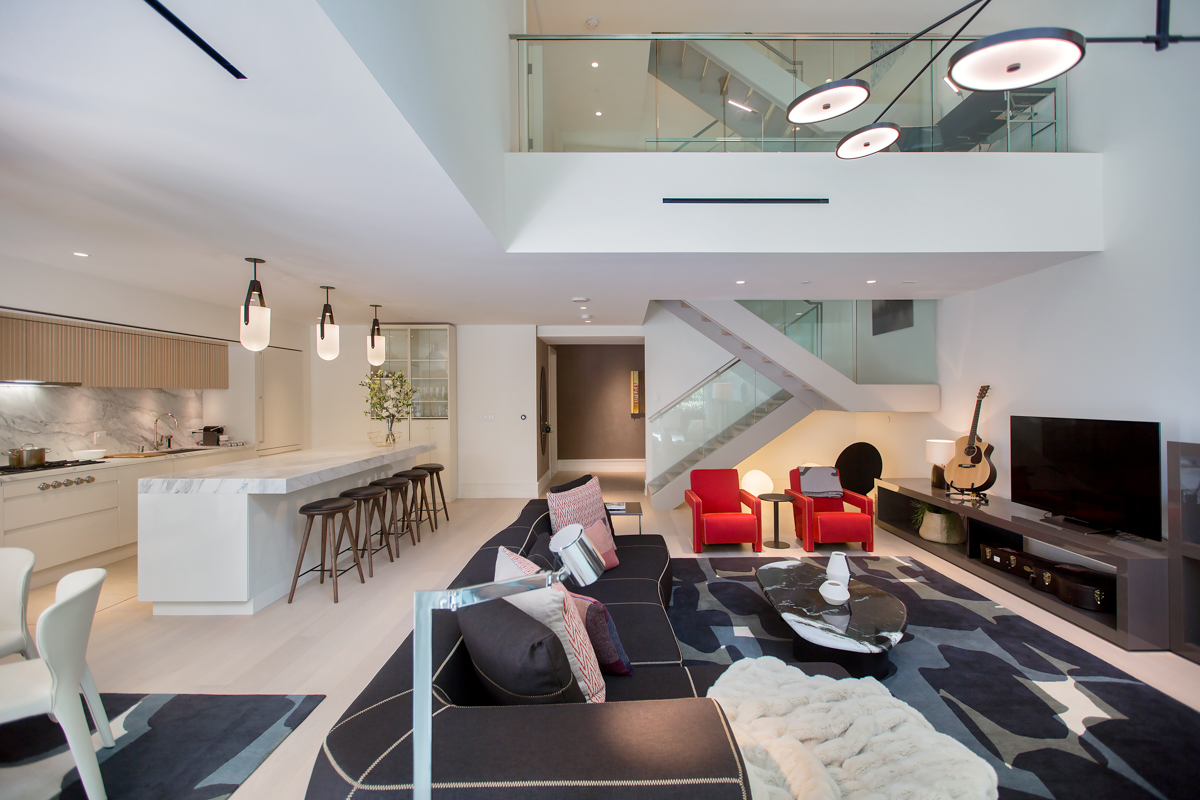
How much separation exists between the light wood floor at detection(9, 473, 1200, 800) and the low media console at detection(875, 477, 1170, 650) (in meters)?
0.08

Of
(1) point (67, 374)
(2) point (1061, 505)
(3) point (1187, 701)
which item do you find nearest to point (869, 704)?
(3) point (1187, 701)

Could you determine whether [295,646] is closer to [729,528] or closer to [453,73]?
[453,73]

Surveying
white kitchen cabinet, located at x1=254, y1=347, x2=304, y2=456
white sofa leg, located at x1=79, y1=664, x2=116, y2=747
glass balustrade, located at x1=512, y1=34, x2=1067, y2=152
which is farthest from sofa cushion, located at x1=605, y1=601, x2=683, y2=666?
white kitchen cabinet, located at x1=254, y1=347, x2=304, y2=456

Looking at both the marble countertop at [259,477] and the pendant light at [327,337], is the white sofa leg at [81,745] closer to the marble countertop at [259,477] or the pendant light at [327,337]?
the marble countertop at [259,477]

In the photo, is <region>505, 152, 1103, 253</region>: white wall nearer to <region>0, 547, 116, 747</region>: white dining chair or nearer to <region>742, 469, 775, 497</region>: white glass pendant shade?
<region>742, 469, 775, 497</region>: white glass pendant shade

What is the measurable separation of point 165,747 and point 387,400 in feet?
12.4

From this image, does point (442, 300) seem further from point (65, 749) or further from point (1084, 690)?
point (1084, 690)

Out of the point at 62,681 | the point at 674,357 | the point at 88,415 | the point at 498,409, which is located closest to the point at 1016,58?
the point at 62,681

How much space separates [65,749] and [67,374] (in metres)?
3.73

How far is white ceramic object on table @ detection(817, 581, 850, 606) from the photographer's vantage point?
9.46 feet

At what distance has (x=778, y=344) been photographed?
19.7ft

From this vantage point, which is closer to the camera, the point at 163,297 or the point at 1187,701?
the point at 1187,701

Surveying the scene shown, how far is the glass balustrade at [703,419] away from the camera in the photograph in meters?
6.51

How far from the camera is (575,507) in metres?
3.44
